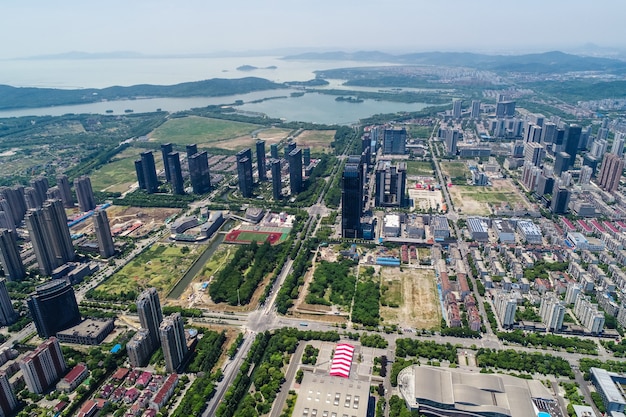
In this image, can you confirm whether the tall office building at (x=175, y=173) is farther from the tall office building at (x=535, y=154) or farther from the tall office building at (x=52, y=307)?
the tall office building at (x=535, y=154)

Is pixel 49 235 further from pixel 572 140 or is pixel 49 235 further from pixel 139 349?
pixel 572 140

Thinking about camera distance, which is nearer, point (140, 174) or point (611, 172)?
point (611, 172)

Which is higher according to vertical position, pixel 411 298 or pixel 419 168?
pixel 419 168

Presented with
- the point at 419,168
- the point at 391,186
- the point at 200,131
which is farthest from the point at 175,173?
the point at 200,131

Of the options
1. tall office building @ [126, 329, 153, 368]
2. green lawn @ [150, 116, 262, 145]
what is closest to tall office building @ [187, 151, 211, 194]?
green lawn @ [150, 116, 262, 145]

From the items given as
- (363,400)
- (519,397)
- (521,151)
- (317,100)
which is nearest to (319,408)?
(363,400)

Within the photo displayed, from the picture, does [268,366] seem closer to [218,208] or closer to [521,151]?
[218,208]

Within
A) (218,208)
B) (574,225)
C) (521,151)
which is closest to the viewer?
(574,225)
